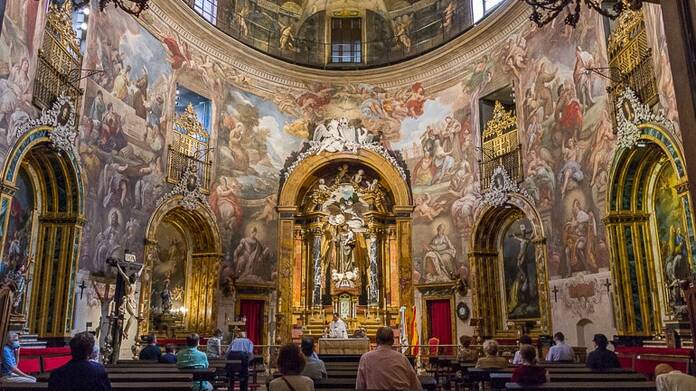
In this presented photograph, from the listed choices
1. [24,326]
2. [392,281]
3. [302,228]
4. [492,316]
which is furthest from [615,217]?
[24,326]

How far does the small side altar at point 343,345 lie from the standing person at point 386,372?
12014 millimetres

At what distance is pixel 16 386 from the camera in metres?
6.20

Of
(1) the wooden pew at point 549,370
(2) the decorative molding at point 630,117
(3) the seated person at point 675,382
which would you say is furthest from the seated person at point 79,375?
(2) the decorative molding at point 630,117

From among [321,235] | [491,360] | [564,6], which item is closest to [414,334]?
[321,235]

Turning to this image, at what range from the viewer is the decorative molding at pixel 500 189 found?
18487 millimetres

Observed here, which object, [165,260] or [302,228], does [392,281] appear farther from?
[165,260]

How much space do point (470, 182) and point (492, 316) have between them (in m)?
5.01

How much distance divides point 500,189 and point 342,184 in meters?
7.47

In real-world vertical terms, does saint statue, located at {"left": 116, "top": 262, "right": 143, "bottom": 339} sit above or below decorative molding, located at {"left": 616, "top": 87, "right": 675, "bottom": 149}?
below

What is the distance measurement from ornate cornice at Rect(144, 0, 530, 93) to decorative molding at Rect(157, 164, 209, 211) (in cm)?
490

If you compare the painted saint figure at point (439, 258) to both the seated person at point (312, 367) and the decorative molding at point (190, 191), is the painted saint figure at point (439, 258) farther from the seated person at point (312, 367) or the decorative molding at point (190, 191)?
the seated person at point (312, 367)

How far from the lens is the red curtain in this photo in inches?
815

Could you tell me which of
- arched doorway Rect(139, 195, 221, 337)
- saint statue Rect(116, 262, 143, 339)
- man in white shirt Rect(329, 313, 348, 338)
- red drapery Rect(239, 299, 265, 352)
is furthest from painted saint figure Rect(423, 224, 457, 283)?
saint statue Rect(116, 262, 143, 339)

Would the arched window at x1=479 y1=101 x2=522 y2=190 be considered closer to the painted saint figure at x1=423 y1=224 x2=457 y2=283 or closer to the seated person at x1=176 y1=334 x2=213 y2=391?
the painted saint figure at x1=423 y1=224 x2=457 y2=283
